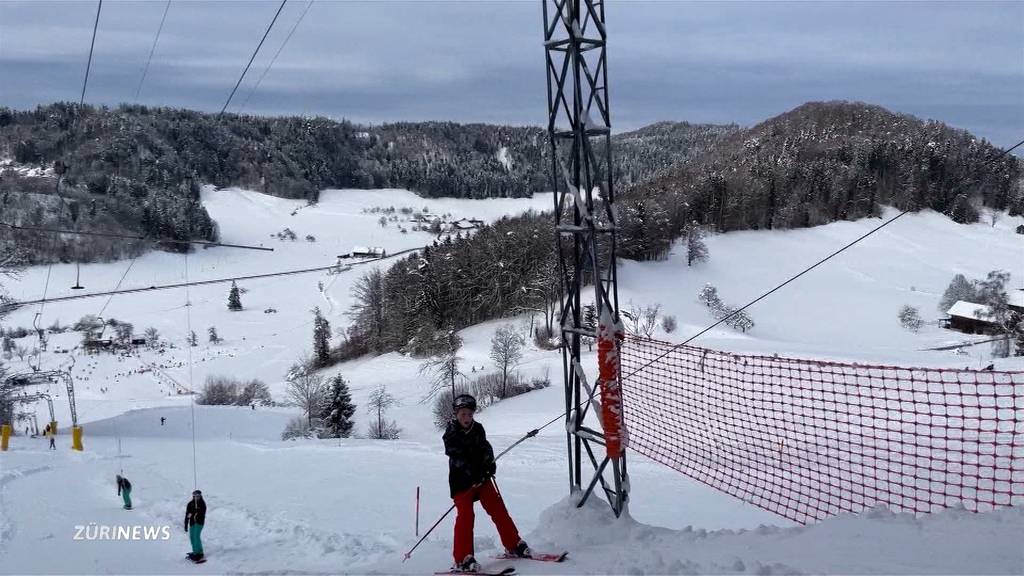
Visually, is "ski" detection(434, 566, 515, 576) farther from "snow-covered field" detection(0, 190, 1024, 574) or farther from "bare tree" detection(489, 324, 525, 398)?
"bare tree" detection(489, 324, 525, 398)

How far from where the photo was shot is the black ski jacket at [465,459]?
5852 millimetres

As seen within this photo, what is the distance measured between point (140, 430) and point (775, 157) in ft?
350

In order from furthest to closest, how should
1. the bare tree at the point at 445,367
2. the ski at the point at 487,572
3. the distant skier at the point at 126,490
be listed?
the bare tree at the point at 445,367, the distant skier at the point at 126,490, the ski at the point at 487,572

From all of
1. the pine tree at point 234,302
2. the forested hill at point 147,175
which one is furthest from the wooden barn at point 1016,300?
the forested hill at point 147,175

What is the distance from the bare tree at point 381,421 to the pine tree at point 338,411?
1.24 metres

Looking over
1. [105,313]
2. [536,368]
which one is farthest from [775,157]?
[105,313]

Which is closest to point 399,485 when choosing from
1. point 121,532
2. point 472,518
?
point 121,532

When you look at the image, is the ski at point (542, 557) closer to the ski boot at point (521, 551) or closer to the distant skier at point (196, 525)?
the ski boot at point (521, 551)

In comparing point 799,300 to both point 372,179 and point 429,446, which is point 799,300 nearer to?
point 429,446

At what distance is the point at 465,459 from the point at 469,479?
0.58 ft

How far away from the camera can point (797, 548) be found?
5203mm

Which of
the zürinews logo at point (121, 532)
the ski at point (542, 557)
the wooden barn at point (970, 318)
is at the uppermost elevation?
the ski at point (542, 557)

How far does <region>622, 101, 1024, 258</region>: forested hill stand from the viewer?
76.7 meters

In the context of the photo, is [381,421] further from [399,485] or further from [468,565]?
[468,565]
